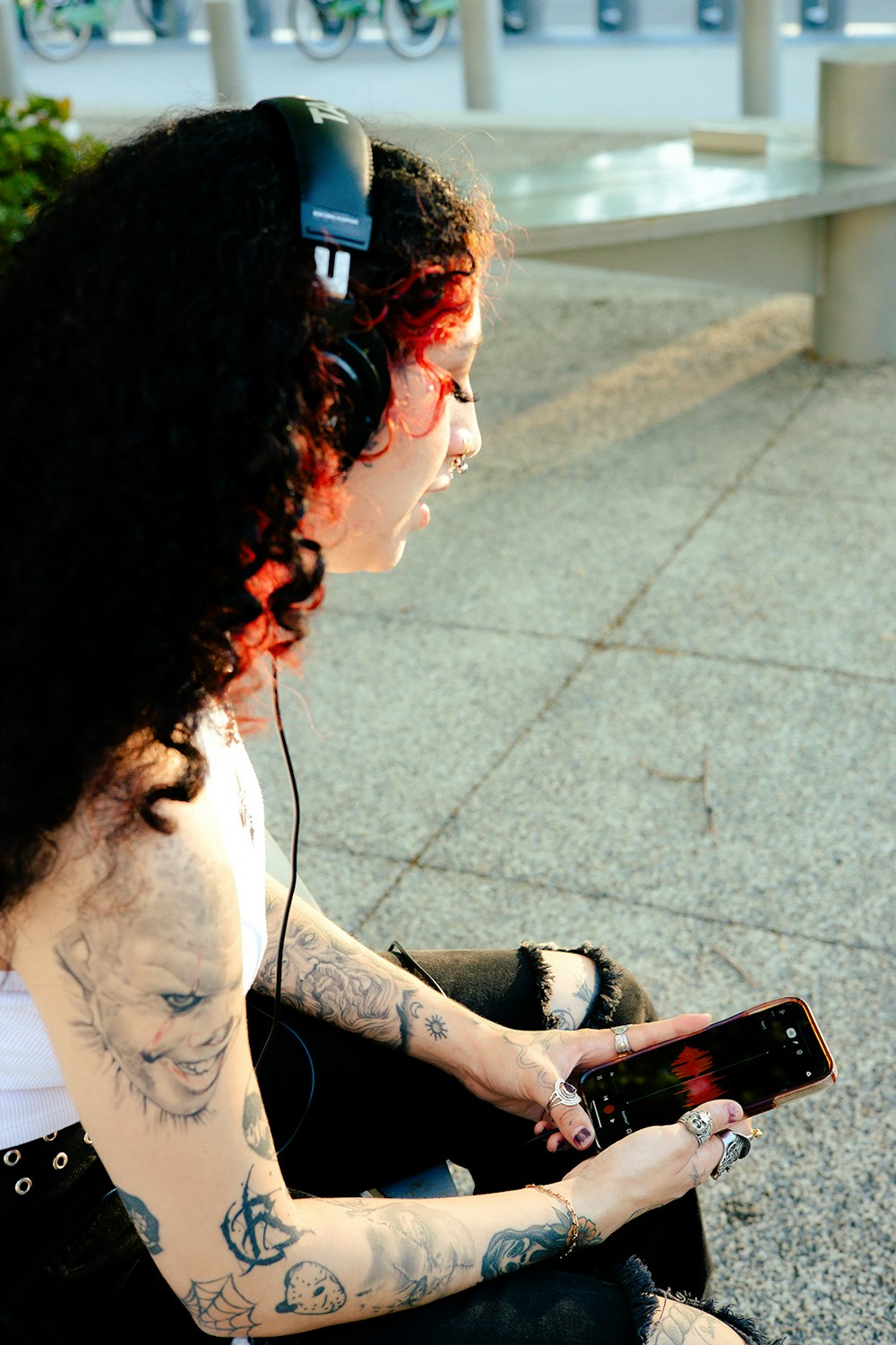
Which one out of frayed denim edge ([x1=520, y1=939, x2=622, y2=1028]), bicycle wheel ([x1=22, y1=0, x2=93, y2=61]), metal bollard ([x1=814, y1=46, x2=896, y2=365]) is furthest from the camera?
bicycle wheel ([x1=22, y1=0, x2=93, y2=61])

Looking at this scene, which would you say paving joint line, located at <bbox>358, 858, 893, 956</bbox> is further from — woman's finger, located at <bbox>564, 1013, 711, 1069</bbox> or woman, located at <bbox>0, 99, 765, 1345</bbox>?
woman, located at <bbox>0, 99, 765, 1345</bbox>

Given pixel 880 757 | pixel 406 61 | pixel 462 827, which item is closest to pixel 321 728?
pixel 462 827

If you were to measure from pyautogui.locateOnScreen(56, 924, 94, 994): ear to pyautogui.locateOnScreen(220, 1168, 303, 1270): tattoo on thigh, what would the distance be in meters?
0.24

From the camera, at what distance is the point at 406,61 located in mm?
15273

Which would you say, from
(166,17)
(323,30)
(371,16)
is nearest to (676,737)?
(371,16)

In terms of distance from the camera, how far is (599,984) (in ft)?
5.98

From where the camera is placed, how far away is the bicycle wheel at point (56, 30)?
51.9 ft

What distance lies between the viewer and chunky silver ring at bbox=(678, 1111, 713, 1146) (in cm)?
151

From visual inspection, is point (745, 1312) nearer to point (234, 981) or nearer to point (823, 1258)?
point (823, 1258)

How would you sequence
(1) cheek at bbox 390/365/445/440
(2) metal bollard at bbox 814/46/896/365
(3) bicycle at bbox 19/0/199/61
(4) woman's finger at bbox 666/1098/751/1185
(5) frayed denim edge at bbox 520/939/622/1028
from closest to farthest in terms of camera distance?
(1) cheek at bbox 390/365/445/440 < (4) woman's finger at bbox 666/1098/751/1185 < (5) frayed denim edge at bbox 520/939/622/1028 < (2) metal bollard at bbox 814/46/896/365 < (3) bicycle at bbox 19/0/199/61

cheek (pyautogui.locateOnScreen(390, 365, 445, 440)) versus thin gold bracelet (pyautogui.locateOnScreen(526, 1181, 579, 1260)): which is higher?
cheek (pyautogui.locateOnScreen(390, 365, 445, 440))

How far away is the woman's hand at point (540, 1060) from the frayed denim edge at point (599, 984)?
0.06 meters

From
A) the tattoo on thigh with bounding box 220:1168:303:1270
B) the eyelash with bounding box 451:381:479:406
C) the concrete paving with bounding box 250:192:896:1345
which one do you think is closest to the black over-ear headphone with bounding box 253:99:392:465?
the eyelash with bounding box 451:381:479:406

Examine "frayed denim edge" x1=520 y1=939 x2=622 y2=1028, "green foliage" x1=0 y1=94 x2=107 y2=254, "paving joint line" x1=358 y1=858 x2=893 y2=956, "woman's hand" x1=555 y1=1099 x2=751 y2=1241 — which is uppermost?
"green foliage" x1=0 y1=94 x2=107 y2=254
